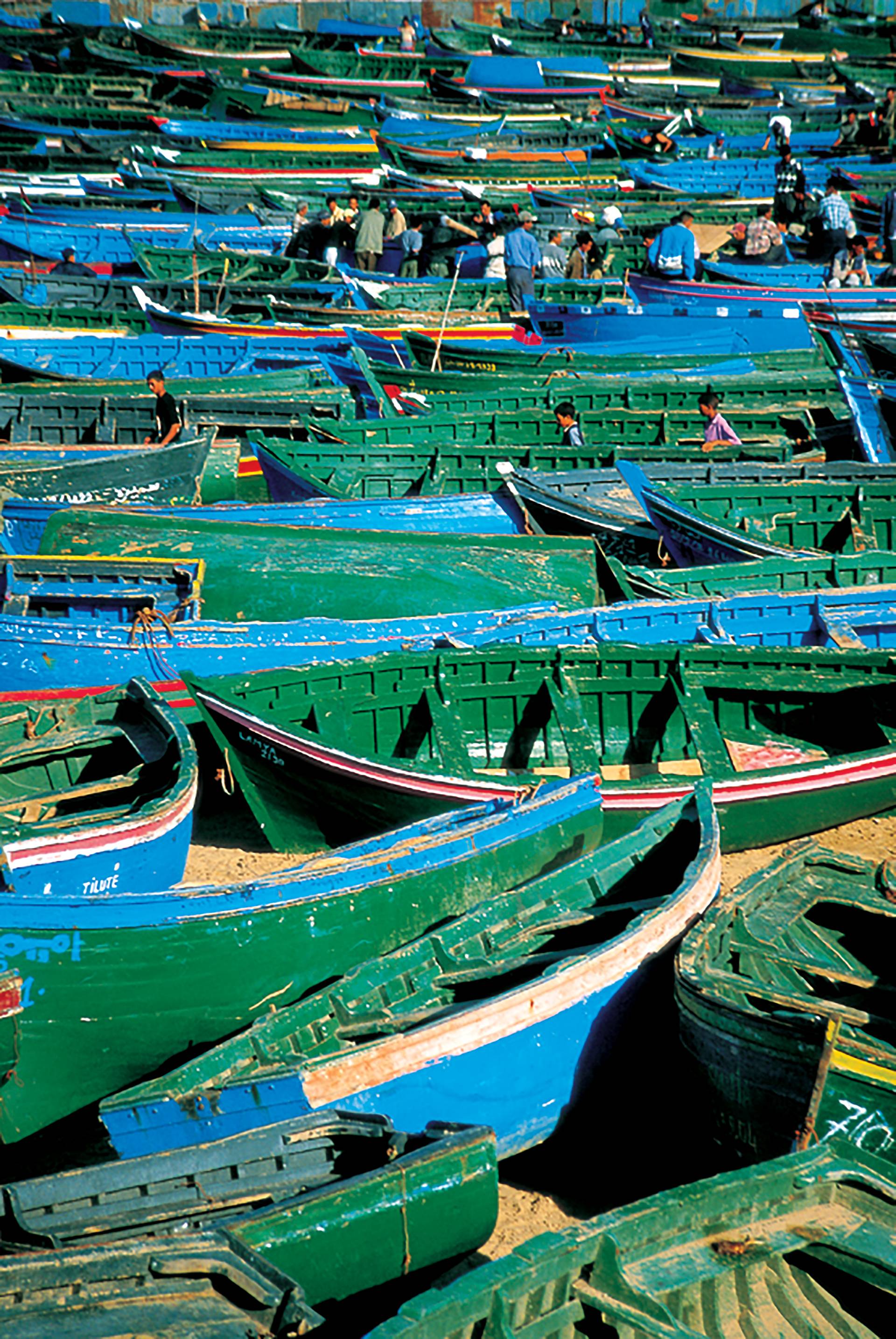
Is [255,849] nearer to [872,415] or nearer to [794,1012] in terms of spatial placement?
[794,1012]

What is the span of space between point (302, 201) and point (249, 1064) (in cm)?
2430

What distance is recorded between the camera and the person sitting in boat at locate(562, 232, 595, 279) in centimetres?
2167

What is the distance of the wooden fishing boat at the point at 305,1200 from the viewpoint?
542cm

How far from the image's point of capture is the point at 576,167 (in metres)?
29.7

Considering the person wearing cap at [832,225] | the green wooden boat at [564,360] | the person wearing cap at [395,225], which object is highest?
the person wearing cap at [395,225]

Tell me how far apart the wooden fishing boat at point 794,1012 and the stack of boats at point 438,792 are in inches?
1.0

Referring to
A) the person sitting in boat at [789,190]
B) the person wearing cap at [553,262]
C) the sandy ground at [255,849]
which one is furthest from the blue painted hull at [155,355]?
the person sitting in boat at [789,190]

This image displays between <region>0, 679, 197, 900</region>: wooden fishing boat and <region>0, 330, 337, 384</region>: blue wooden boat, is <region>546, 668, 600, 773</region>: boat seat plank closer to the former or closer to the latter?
<region>0, 679, 197, 900</region>: wooden fishing boat

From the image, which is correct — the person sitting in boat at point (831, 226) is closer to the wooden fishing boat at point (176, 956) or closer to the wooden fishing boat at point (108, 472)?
the wooden fishing boat at point (108, 472)

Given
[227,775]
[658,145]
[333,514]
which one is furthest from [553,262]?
[227,775]

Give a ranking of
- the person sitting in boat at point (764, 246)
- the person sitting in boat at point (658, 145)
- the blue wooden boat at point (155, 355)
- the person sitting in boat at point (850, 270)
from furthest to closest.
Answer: the person sitting in boat at point (658, 145), the person sitting in boat at point (764, 246), the person sitting in boat at point (850, 270), the blue wooden boat at point (155, 355)

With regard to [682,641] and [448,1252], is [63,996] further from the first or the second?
[682,641]

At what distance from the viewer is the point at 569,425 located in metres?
15.1

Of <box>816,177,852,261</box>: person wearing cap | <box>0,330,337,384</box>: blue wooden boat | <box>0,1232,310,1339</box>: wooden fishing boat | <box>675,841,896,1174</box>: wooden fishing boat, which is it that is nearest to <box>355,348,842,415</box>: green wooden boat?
<box>0,330,337,384</box>: blue wooden boat
